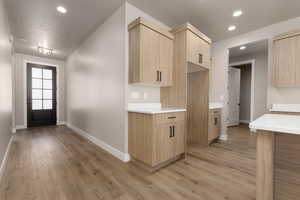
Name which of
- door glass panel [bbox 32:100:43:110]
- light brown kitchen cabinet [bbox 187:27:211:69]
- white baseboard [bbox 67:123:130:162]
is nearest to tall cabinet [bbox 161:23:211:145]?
light brown kitchen cabinet [bbox 187:27:211:69]

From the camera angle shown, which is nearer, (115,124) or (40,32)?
(115,124)

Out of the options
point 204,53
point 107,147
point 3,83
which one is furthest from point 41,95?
point 204,53

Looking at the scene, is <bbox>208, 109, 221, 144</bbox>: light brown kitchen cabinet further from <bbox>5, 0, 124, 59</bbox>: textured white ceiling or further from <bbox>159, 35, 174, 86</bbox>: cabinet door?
<bbox>5, 0, 124, 59</bbox>: textured white ceiling

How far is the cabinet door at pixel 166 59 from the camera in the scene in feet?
8.34

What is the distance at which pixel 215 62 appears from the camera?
3.87m

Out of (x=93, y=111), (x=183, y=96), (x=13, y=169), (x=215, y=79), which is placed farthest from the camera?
(x=215, y=79)

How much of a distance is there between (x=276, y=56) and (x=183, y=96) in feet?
7.03

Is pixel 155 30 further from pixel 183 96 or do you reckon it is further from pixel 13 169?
pixel 13 169

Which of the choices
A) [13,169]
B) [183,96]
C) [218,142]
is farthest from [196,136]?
[13,169]

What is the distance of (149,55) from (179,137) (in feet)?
5.05

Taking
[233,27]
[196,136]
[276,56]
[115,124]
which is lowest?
[196,136]

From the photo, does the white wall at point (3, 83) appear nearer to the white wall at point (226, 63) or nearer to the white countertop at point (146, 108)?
the white countertop at point (146, 108)

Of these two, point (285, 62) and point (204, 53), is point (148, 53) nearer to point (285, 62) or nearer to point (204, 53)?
point (204, 53)

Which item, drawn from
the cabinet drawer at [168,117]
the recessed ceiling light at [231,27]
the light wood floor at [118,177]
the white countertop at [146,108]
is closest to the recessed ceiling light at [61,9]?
the white countertop at [146,108]
